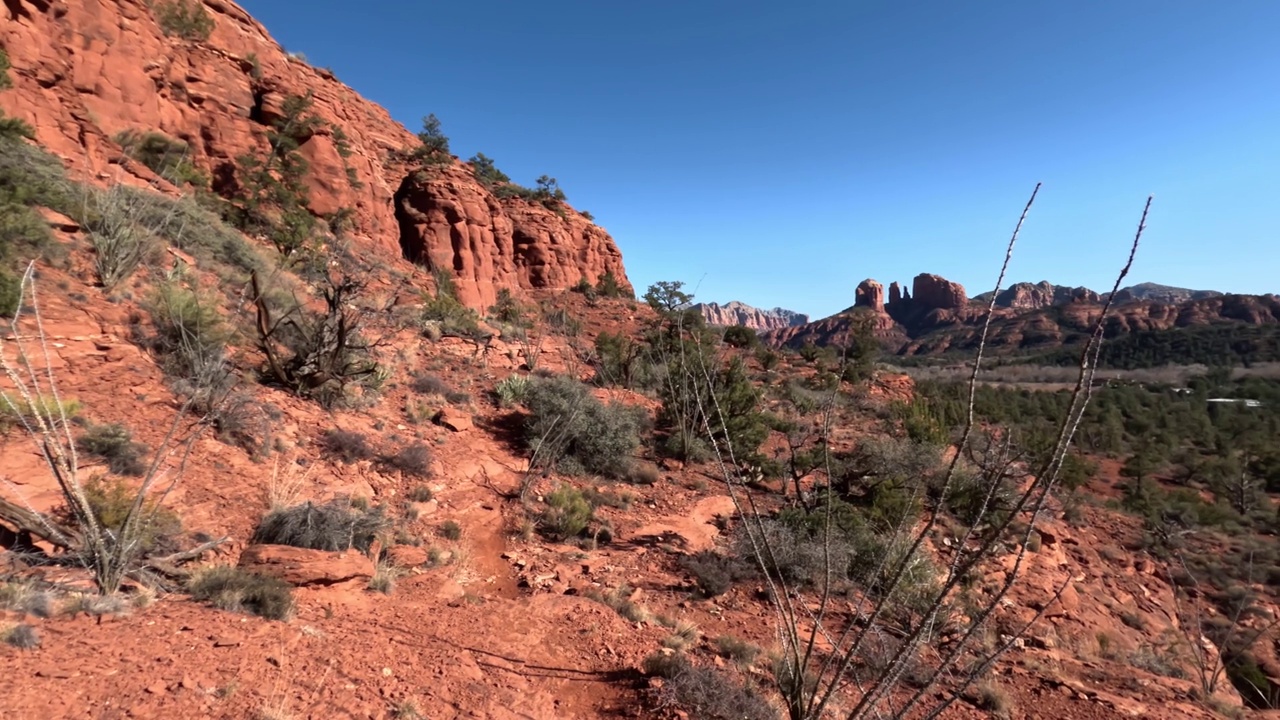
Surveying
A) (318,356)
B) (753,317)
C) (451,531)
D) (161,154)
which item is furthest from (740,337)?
(753,317)

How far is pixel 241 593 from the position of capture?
14.0 feet

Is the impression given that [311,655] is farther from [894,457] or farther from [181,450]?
[894,457]

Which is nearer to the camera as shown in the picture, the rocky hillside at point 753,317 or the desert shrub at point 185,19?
the desert shrub at point 185,19

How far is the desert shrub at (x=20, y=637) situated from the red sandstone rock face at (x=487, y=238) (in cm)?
2583

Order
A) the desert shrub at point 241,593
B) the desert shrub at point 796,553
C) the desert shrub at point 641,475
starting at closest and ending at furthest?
the desert shrub at point 241,593 → the desert shrub at point 796,553 → the desert shrub at point 641,475

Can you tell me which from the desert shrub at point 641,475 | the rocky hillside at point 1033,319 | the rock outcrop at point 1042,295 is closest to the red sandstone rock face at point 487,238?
the desert shrub at point 641,475

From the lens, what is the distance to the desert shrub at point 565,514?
25.4 ft

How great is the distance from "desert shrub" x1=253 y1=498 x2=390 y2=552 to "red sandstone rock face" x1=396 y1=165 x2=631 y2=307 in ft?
76.8

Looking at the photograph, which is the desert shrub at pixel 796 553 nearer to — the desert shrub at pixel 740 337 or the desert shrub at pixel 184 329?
the desert shrub at pixel 184 329

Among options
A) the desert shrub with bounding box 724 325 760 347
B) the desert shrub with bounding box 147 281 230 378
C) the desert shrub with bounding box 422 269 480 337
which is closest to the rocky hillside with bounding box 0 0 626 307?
the desert shrub with bounding box 147 281 230 378

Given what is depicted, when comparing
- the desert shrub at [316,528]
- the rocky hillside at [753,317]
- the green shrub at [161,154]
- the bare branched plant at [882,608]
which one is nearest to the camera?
the bare branched plant at [882,608]

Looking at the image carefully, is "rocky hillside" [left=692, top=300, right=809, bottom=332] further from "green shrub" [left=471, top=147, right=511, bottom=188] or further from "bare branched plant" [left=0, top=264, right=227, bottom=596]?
"bare branched plant" [left=0, top=264, right=227, bottom=596]

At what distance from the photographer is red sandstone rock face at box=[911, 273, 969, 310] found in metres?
115

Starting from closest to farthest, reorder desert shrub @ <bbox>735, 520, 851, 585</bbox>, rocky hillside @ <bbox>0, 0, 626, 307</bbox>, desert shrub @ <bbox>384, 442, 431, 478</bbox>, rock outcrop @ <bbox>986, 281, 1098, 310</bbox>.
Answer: desert shrub @ <bbox>735, 520, 851, 585</bbox>, desert shrub @ <bbox>384, 442, 431, 478</bbox>, rocky hillside @ <bbox>0, 0, 626, 307</bbox>, rock outcrop @ <bbox>986, 281, 1098, 310</bbox>
